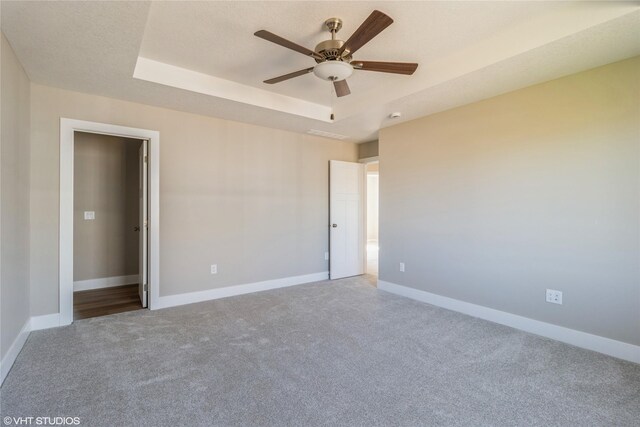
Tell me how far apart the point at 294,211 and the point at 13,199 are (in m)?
3.19

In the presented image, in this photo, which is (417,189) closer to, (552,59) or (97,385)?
(552,59)

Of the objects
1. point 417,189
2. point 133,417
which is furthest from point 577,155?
point 133,417

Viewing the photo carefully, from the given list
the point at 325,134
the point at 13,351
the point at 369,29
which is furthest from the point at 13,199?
the point at 325,134

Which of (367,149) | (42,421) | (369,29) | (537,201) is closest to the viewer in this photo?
(42,421)

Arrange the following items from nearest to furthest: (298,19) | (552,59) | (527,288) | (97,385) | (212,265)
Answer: (97,385) < (298,19) < (552,59) < (527,288) < (212,265)

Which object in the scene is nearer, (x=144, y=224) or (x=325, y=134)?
(x=144, y=224)

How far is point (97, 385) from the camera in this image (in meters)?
2.09

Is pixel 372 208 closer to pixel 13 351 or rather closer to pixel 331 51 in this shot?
pixel 331 51

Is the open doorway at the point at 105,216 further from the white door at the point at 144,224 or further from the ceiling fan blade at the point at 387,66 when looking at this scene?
the ceiling fan blade at the point at 387,66

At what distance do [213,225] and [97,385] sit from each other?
226cm

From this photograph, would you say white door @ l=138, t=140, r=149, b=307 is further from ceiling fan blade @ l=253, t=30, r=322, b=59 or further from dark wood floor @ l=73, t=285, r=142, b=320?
ceiling fan blade @ l=253, t=30, r=322, b=59

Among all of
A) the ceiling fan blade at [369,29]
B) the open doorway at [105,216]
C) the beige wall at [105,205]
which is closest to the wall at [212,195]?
the open doorway at [105,216]

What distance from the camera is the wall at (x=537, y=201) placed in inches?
99.7

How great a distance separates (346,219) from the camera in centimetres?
542
